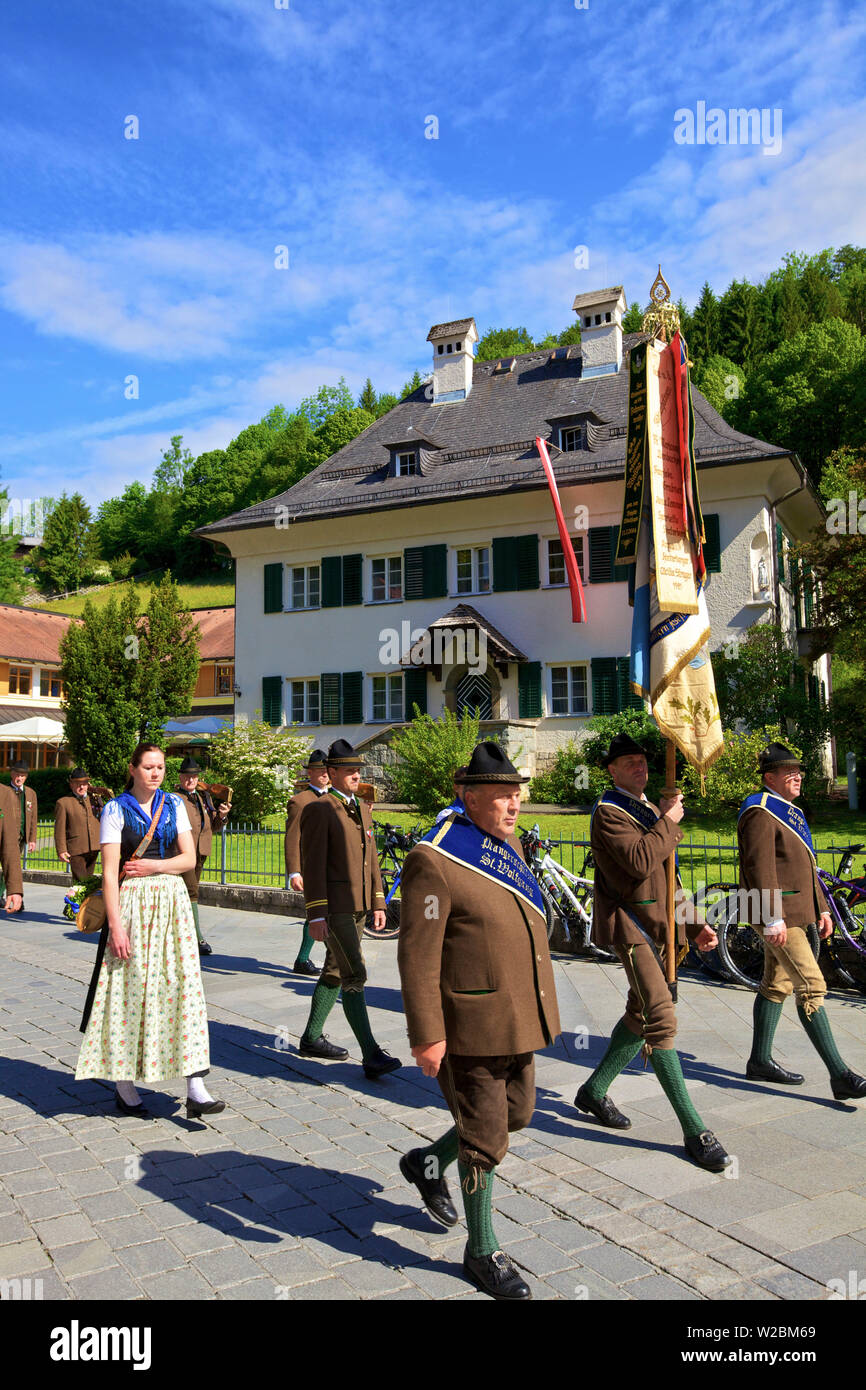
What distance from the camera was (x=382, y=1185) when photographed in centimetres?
454

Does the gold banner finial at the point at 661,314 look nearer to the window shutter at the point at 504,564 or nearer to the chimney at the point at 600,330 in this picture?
the window shutter at the point at 504,564

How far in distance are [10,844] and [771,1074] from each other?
6122 millimetres

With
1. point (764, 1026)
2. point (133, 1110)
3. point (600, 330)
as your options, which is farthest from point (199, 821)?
point (600, 330)

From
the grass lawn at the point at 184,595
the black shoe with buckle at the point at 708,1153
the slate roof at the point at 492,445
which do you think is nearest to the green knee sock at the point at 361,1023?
the black shoe with buckle at the point at 708,1153

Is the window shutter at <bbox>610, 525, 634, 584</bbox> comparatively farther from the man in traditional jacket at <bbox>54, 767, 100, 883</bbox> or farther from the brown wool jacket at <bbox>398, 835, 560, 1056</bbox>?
the brown wool jacket at <bbox>398, 835, 560, 1056</bbox>

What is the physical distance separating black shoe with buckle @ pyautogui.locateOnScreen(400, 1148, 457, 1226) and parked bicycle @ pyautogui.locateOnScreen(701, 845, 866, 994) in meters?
4.73

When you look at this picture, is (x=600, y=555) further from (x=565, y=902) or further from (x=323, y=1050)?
(x=323, y=1050)

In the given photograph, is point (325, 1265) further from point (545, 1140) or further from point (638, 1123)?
point (638, 1123)

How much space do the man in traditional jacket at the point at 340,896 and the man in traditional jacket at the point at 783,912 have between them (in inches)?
88.5

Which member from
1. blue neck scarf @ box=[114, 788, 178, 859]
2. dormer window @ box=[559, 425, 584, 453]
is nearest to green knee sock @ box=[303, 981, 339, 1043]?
blue neck scarf @ box=[114, 788, 178, 859]

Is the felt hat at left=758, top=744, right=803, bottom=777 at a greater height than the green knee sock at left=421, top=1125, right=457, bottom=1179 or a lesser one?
greater

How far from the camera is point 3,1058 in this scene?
21.6 ft

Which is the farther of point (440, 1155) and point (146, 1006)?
point (146, 1006)

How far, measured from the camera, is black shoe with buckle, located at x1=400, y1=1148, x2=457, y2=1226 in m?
4.13
